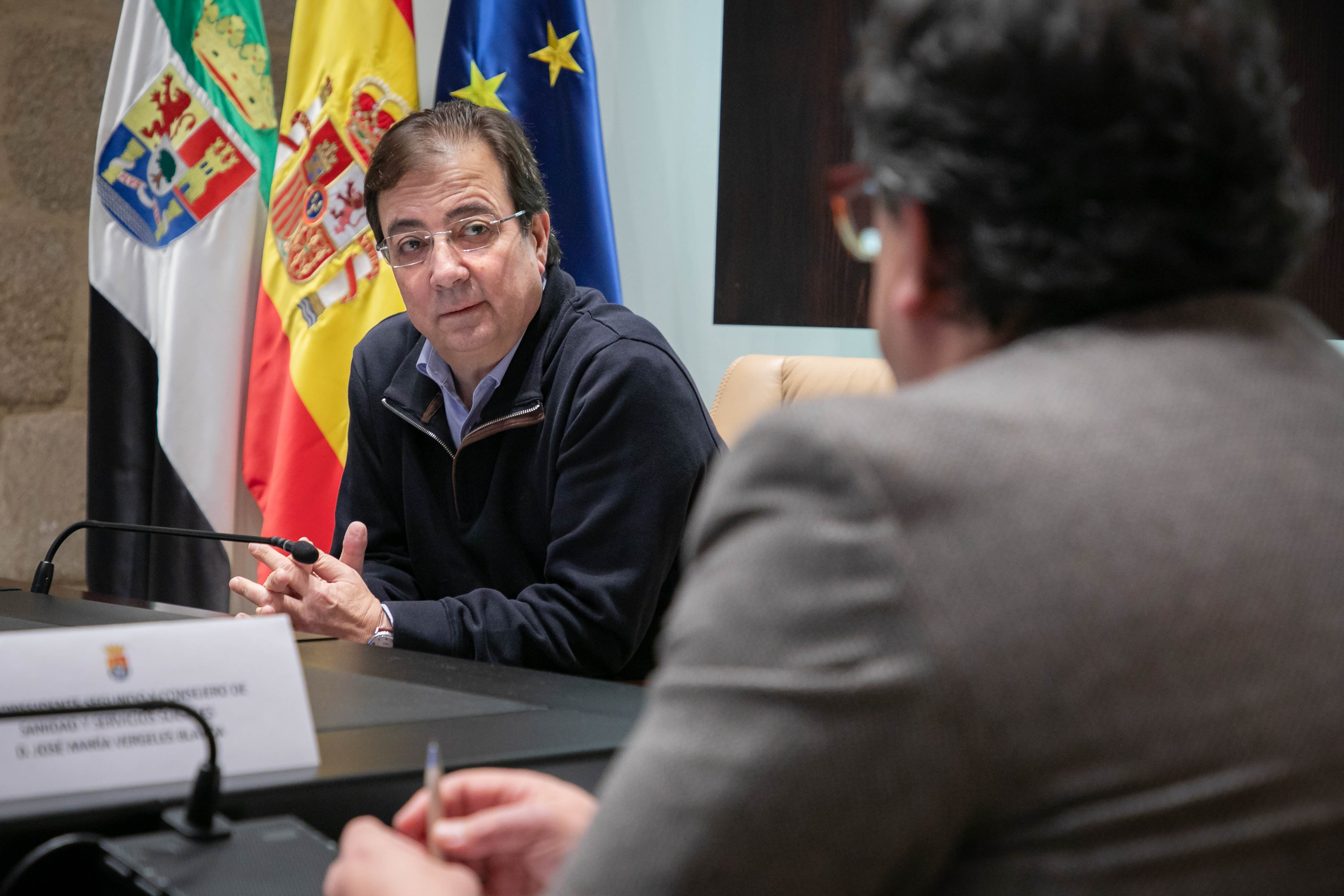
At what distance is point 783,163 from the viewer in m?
1.27

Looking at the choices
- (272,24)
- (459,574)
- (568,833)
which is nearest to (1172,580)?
(568,833)

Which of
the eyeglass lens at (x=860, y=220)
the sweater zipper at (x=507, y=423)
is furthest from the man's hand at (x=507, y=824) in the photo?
the sweater zipper at (x=507, y=423)

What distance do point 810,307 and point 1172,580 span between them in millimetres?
1001

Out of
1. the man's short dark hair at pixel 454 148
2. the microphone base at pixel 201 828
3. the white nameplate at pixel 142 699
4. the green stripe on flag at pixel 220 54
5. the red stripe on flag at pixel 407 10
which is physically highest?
the red stripe on flag at pixel 407 10

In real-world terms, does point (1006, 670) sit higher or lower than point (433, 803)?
higher

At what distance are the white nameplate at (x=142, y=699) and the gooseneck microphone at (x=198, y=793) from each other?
1 cm

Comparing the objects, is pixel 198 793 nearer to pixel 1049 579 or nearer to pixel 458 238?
pixel 1049 579

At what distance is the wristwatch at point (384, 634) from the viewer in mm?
1507

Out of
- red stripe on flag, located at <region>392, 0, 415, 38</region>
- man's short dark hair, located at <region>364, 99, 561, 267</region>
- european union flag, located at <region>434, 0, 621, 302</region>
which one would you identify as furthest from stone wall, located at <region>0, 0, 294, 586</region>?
man's short dark hair, located at <region>364, 99, 561, 267</region>

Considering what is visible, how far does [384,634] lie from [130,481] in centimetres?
156

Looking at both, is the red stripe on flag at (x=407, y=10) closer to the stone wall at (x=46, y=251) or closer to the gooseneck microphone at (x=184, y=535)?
the stone wall at (x=46, y=251)

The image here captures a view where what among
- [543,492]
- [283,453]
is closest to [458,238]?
[543,492]

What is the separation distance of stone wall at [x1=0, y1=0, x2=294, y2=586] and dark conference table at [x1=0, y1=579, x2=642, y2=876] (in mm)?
1985

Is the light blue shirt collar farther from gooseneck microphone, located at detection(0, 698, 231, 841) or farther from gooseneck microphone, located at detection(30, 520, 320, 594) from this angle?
gooseneck microphone, located at detection(0, 698, 231, 841)
